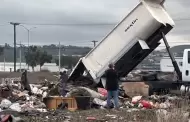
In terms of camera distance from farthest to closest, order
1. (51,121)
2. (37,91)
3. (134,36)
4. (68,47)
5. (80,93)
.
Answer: (68,47) < (37,91) < (134,36) < (80,93) < (51,121)

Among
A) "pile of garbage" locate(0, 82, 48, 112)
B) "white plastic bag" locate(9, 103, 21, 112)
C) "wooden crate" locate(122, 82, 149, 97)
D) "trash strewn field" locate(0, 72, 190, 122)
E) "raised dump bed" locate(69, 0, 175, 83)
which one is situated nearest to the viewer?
"trash strewn field" locate(0, 72, 190, 122)

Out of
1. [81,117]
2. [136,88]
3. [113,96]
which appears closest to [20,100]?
[113,96]

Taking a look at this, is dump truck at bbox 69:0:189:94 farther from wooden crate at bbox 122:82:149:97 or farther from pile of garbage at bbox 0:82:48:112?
pile of garbage at bbox 0:82:48:112

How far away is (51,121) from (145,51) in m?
8.52

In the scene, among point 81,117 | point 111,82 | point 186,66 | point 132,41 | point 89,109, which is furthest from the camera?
point 186,66

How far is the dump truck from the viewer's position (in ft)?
58.9

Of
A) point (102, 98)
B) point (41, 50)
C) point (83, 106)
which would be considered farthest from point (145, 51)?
point (41, 50)

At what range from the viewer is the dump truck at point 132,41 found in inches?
707

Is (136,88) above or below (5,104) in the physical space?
above

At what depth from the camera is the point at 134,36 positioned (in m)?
18.1

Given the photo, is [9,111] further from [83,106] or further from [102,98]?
[102,98]

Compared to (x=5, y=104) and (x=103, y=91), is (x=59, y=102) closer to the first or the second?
(x=5, y=104)

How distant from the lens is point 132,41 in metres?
18.1

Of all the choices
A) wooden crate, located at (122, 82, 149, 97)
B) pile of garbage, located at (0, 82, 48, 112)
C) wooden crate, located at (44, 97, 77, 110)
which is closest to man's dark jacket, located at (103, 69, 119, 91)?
wooden crate, located at (44, 97, 77, 110)
